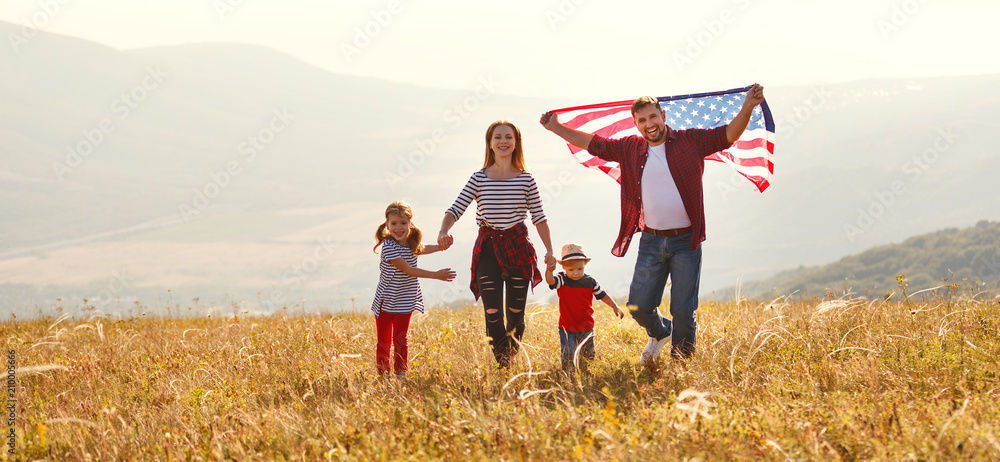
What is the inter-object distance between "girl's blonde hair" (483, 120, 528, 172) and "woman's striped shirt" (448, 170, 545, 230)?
11cm

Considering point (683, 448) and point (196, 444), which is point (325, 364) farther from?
point (683, 448)

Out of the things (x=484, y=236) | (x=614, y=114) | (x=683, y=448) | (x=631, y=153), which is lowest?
(x=683, y=448)

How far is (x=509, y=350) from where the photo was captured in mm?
6625

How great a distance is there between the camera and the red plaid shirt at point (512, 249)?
21.1 ft

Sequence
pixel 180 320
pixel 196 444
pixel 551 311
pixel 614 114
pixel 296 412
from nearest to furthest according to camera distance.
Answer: pixel 196 444, pixel 296 412, pixel 614 114, pixel 551 311, pixel 180 320

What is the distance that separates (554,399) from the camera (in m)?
5.47

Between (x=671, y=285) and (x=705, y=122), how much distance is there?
2064 mm

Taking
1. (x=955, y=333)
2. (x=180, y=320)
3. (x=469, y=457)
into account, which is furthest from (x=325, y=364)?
(x=180, y=320)

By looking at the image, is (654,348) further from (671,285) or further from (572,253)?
(572,253)

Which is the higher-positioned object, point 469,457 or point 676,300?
point 676,300

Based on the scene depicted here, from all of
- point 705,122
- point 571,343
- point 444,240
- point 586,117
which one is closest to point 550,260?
point 571,343

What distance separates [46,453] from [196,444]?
1083 mm

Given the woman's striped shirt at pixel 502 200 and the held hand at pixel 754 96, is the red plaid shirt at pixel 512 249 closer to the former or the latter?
the woman's striped shirt at pixel 502 200

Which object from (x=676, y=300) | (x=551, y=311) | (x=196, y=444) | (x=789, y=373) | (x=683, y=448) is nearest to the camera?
(x=683, y=448)
